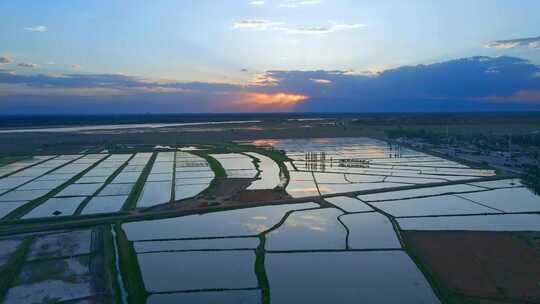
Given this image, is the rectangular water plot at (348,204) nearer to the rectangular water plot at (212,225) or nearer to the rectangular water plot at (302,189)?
the rectangular water plot at (302,189)

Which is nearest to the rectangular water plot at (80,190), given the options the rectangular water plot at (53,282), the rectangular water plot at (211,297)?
the rectangular water plot at (53,282)

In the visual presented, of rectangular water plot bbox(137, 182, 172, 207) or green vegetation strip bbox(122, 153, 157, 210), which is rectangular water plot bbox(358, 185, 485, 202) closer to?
rectangular water plot bbox(137, 182, 172, 207)

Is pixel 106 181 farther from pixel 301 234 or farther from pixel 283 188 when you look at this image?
pixel 301 234

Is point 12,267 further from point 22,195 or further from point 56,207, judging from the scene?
point 22,195

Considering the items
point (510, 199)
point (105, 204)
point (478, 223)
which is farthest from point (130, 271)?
point (510, 199)

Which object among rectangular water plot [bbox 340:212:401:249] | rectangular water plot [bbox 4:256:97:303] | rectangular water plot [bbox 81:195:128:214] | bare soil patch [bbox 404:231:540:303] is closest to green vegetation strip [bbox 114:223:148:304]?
rectangular water plot [bbox 4:256:97:303]

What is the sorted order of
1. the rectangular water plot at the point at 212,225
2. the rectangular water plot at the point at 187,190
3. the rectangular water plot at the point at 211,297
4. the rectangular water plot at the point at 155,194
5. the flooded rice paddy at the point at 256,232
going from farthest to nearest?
the rectangular water plot at the point at 187,190 → the rectangular water plot at the point at 155,194 → the rectangular water plot at the point at 212,225 → the flooded rice paddy at the point at 256,232 → the rectangular water plot at the point at 211,297

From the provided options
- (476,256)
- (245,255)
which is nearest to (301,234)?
(245,255)
